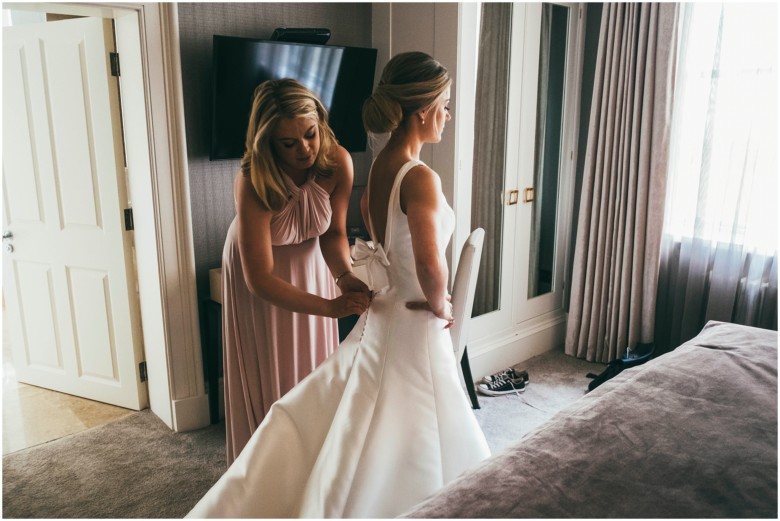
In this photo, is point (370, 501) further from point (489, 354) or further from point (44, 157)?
point (44, 157)

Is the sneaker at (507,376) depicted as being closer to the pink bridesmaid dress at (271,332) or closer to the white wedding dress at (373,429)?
the pink bridesmaid dress at (271,332)

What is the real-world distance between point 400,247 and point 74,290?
6.95 feet

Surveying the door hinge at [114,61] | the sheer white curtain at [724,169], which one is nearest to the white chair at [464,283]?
the sheer white curtain at [724,169]

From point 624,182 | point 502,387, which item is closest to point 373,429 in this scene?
point 502,387

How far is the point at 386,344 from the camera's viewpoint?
6.29 ft

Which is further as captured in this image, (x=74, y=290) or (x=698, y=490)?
(x=74, y=290)

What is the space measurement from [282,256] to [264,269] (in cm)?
22

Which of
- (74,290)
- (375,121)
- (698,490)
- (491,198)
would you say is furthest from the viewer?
(491,198)

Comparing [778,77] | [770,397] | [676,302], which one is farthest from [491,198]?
[770,397]

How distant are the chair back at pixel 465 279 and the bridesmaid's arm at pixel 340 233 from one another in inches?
16.3

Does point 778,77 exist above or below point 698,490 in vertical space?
above

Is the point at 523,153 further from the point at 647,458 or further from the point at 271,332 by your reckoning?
the point at 647,458

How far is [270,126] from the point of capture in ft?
6.32


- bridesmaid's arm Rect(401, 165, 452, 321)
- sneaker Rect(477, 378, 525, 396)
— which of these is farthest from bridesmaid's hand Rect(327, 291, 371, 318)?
sneaker Rect(477, 378, 525, 396)
